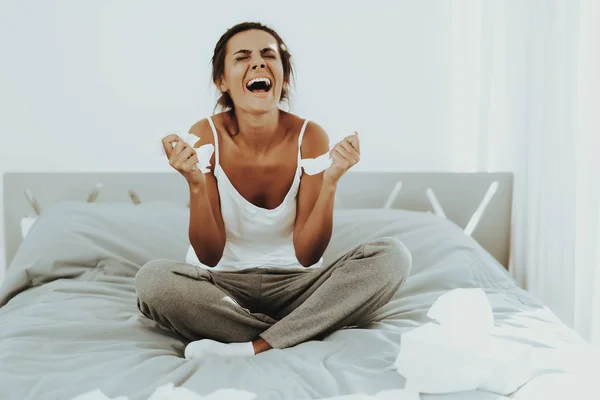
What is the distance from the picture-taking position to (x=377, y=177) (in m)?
2.45

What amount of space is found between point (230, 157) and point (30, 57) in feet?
3.78

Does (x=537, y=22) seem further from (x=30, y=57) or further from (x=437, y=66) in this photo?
(x=30, y=57)

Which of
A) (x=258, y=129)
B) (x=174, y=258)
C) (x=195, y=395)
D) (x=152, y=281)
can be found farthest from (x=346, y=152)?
→ (x=174, y=258)

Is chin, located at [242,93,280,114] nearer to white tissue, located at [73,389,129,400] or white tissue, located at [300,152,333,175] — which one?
white tissue, located at [300,152,333,175]

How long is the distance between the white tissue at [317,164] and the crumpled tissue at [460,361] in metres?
0.41

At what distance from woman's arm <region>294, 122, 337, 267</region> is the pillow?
54cm

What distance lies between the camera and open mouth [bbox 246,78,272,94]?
161cm

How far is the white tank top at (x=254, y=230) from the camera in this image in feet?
5.29

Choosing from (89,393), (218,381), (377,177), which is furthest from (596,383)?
(377,177)

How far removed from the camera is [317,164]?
152cm

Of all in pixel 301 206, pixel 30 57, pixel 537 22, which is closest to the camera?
pixel 301 206

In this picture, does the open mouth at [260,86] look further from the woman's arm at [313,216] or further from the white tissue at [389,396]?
the white tissue at [389,396]

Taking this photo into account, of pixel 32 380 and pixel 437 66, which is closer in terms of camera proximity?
pixel 32 380

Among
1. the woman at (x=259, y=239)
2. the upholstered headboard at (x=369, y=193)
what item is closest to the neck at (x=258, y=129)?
the woman at (x=259, y=239)
